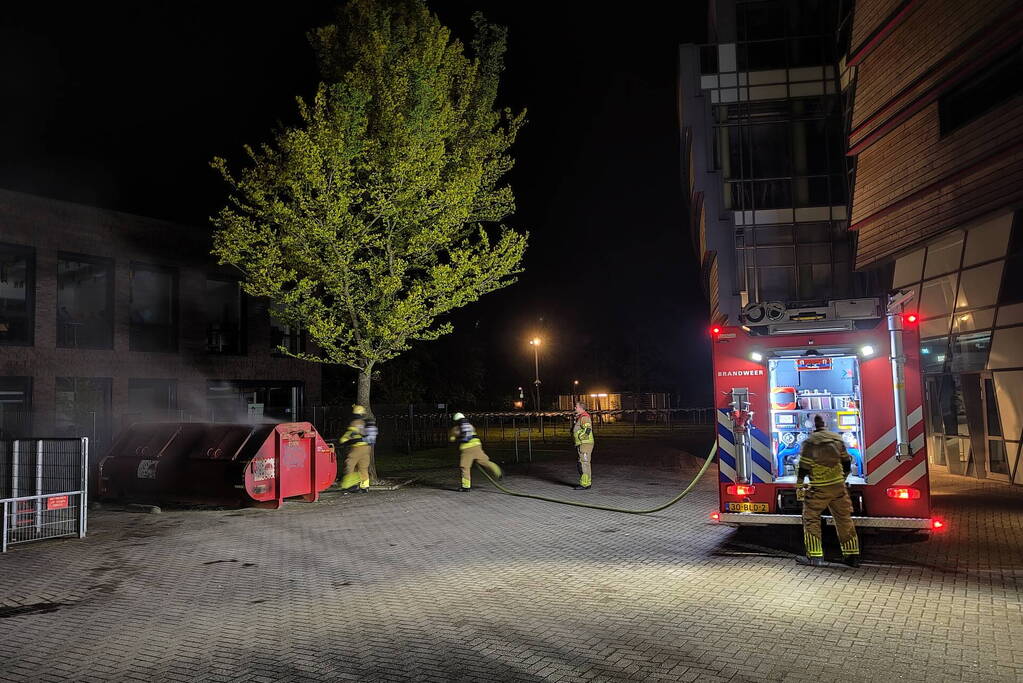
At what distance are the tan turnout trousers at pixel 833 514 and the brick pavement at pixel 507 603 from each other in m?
0.25

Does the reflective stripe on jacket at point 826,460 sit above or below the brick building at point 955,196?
below

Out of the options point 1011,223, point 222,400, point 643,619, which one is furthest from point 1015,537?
point 222,400

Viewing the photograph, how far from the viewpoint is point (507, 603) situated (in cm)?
671

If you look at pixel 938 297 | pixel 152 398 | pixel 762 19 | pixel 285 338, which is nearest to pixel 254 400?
pixel 285 338

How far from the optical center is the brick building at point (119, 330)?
1972 centimetres

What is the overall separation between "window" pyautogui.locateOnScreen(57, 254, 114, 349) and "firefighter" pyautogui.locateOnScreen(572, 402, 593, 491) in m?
15.3

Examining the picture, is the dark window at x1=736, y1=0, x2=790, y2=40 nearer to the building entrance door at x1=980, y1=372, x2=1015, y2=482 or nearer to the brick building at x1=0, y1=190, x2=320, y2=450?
the building entrance door at x1=980, y1=372, x2=1015, y2=482

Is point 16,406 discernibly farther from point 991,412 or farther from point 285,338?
point 991,412

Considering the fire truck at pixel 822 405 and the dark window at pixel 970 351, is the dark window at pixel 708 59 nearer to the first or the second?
the dark window at pixel 970 351

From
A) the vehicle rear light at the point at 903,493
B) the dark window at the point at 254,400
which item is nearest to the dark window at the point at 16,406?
Answer: the dark window at the point at 254,400

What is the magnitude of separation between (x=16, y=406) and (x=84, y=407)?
168 cm

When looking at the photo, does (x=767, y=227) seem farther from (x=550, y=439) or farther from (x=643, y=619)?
(x=643, y=619)

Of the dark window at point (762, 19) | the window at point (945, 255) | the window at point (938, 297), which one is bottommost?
the window at point (938, 297)

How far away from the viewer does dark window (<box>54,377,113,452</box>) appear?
19.6 meters
